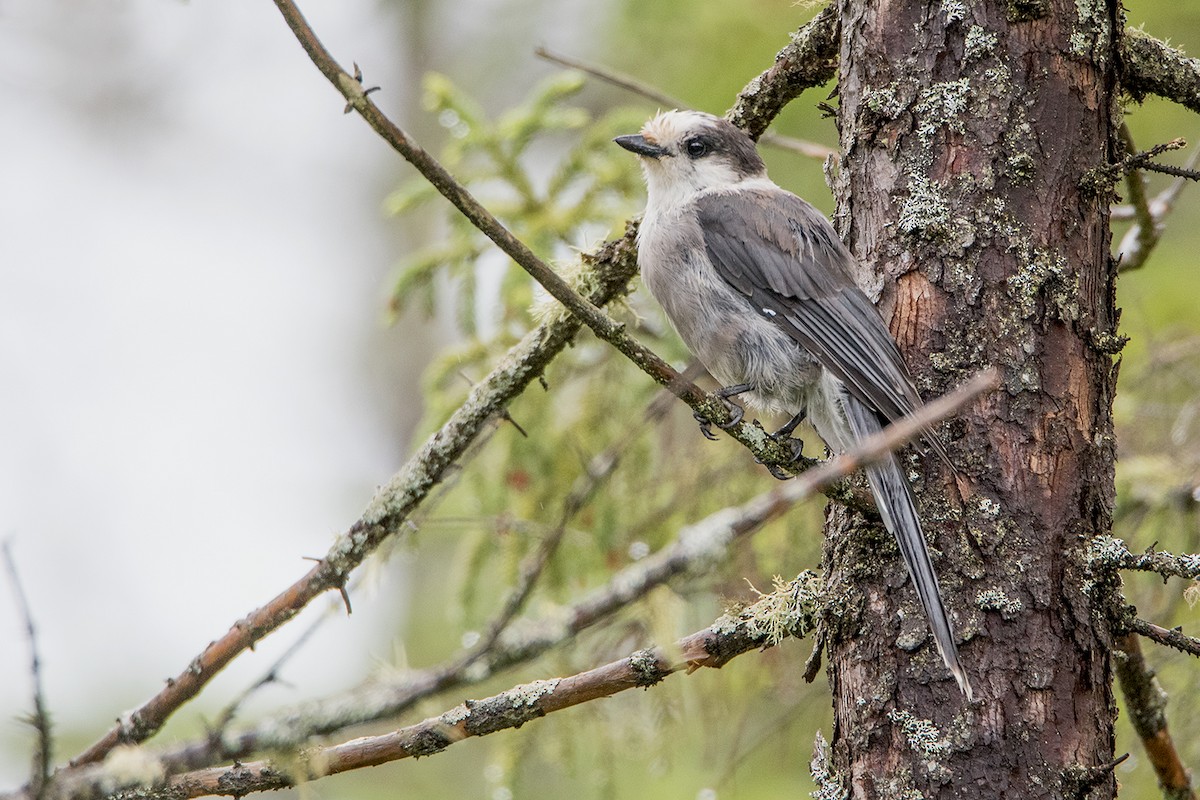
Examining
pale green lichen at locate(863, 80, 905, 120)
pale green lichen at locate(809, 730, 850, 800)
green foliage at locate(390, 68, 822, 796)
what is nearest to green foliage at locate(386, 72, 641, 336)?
green foliage at locate(390, 68, 822, 796)

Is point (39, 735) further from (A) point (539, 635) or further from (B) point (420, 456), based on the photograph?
(B) point (420, 456)

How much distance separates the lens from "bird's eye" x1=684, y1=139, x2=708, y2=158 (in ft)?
11.4

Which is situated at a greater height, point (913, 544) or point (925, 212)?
point (925, 212)

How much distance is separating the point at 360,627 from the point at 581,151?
217 inches

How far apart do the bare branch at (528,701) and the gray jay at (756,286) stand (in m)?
0.54

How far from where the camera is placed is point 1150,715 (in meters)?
2.66

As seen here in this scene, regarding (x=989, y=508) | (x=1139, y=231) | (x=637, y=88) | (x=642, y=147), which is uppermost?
(x=642, y=147)

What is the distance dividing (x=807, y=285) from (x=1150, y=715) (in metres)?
1.37

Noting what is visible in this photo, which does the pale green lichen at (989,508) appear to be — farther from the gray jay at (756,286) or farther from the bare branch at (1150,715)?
the bare branch at (1150,715)

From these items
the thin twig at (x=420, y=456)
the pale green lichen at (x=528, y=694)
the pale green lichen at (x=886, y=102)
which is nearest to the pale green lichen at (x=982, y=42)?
the pale green lichen at (x=886, y=102)

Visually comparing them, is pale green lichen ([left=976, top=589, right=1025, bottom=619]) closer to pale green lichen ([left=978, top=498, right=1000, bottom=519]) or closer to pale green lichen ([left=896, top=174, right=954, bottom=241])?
pale green lichen ([left=978, top=498, right=1000, bottom=519])

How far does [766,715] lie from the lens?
5426mm

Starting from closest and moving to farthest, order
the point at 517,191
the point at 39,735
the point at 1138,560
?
the point at 39,735
the point at 1138,560
the point at 517,191

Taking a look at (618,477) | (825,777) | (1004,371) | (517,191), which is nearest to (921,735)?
(825,777)
